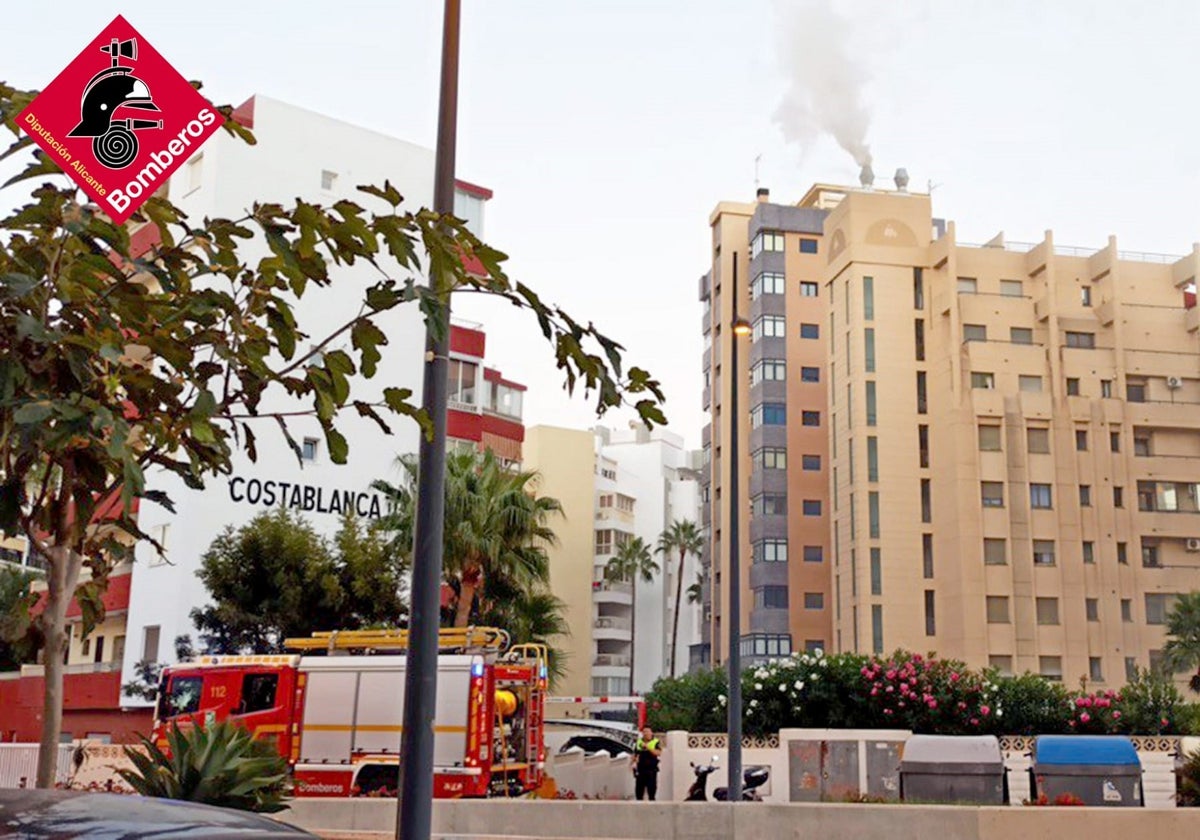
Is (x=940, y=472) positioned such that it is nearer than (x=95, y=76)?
No

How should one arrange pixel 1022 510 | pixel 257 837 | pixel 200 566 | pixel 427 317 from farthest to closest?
pixel 1022 510, pixel 200 566, pixel 427 317, pixel 257 837

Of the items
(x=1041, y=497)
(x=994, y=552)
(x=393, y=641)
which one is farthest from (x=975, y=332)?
(x=393, y=641)

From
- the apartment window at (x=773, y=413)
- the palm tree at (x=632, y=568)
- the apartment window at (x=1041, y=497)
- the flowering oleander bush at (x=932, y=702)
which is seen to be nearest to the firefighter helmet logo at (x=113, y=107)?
the flowering oleander bush at (x=932, y=702)

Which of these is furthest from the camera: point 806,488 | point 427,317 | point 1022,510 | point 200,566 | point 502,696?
point 806,488

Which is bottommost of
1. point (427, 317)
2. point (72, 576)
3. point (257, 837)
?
point (257, 837)

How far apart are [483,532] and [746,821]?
2007 cm

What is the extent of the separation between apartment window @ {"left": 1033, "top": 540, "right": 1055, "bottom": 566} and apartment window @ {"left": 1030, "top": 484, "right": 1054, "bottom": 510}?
1.77 metres

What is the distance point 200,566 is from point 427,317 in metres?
39.4

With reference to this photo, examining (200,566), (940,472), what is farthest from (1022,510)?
(200,566)

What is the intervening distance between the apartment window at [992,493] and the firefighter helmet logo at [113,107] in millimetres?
66442

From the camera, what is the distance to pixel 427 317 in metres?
5.84

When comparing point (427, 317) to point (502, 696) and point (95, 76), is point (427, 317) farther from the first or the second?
point (502, 696)

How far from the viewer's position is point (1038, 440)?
7006cm

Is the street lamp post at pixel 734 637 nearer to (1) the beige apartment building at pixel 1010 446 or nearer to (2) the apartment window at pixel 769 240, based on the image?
(1) the beige apartment building at pixel 1010 446
